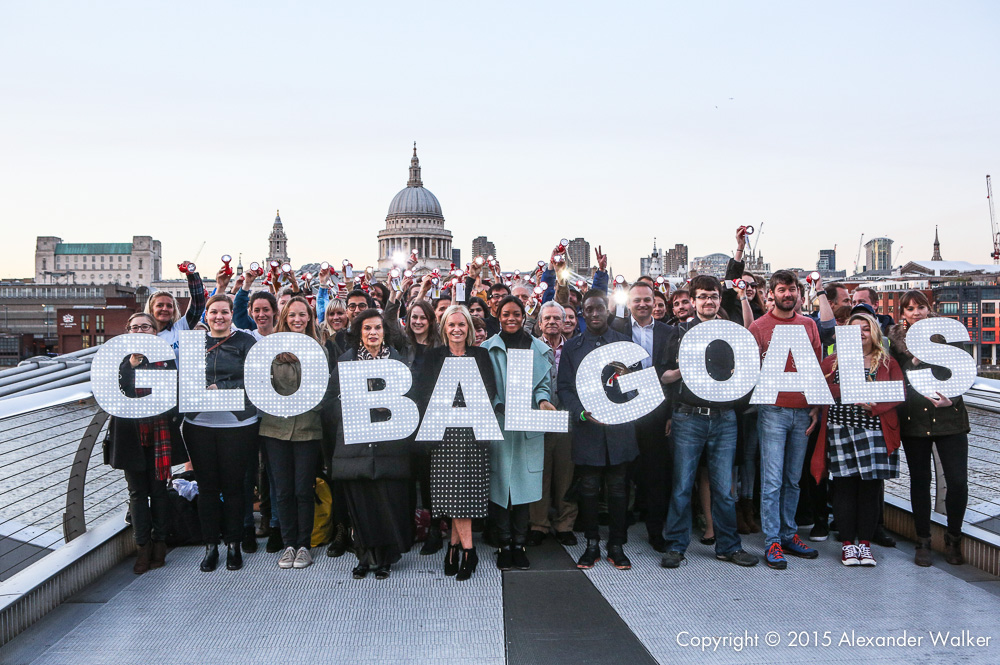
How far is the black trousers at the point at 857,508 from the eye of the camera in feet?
19.9

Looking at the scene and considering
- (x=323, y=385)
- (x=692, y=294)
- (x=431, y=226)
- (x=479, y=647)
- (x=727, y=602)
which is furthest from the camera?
(x=431, y=226)

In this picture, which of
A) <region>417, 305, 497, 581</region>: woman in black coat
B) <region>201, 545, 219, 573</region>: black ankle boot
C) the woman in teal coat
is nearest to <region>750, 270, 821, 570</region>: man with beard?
the woman in teal coat

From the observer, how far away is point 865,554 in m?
5.91

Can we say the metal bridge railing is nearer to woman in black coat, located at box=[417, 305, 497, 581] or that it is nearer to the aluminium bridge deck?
the aluminium bridge deck

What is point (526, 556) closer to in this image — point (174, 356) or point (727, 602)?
point (727, 602)

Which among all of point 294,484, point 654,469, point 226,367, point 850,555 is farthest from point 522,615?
point 226,367

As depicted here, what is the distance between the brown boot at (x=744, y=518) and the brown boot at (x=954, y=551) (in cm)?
158

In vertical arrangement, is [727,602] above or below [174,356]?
below

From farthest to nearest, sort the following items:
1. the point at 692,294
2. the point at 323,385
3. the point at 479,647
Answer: the point at 692,294
the point at 323,385
the point at 479,647

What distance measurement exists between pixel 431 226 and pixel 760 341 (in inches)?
5341

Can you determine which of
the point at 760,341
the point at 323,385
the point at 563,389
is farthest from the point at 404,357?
the point at 760,341

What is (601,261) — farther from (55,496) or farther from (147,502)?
(55,496)

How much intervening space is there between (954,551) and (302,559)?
5377 mm

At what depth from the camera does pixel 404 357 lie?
6.11 metres
